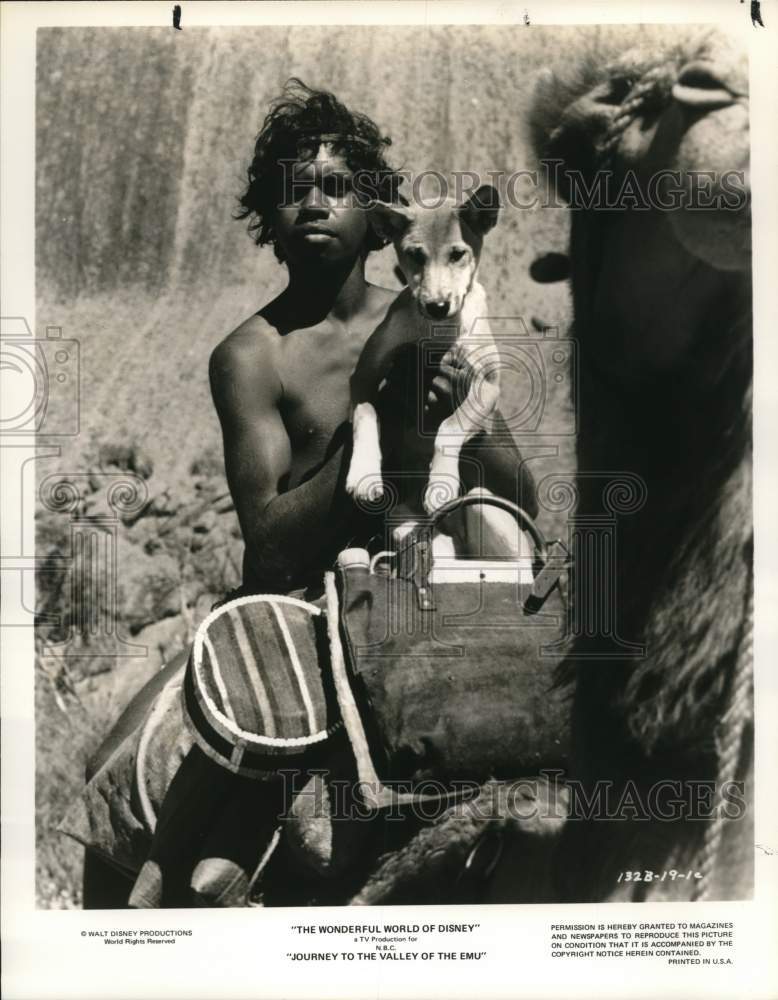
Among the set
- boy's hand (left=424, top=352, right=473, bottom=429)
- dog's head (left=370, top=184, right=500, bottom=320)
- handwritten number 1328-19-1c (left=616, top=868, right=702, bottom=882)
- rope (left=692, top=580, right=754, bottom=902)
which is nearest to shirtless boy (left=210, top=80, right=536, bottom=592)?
boy's hand (left=424, top=352, right=473, bottom=429)

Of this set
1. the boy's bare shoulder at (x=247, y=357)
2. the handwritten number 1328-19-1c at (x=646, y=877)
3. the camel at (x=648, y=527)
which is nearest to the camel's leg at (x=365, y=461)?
the boy's bare shoulder at (x=247, y=357)

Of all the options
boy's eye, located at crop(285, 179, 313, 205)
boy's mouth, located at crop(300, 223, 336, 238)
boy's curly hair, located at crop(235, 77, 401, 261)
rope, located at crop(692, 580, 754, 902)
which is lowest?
rope, located at crop(692, 580, 754, 902)

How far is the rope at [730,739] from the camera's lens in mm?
4676

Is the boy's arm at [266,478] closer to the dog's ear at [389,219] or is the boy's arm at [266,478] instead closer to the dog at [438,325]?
the dog at [438,325]

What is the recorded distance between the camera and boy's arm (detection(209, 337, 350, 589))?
4.66m

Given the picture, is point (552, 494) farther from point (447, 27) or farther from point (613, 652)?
point (447, 27)

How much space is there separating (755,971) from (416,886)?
3.35 feet

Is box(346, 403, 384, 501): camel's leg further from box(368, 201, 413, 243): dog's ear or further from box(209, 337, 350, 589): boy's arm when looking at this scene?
box(368, 201, 413, 243): dog's ear

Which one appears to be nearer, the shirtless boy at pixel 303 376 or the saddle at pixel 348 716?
the saddle at pixel 348 716

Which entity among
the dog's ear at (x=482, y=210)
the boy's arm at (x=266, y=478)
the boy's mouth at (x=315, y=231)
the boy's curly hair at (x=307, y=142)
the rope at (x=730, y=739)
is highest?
the boy's curly hair at (x=307, y=142)

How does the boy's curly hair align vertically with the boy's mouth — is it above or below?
above

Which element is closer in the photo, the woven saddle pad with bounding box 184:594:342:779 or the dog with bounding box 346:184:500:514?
the woven saddle pad with bounding box 184:594:342:779

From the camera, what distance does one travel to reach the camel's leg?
464 cm

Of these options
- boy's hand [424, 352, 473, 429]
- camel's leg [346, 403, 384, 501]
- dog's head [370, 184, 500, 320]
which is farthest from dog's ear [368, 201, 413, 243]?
camel's leg [346, 403, 384, 501]
